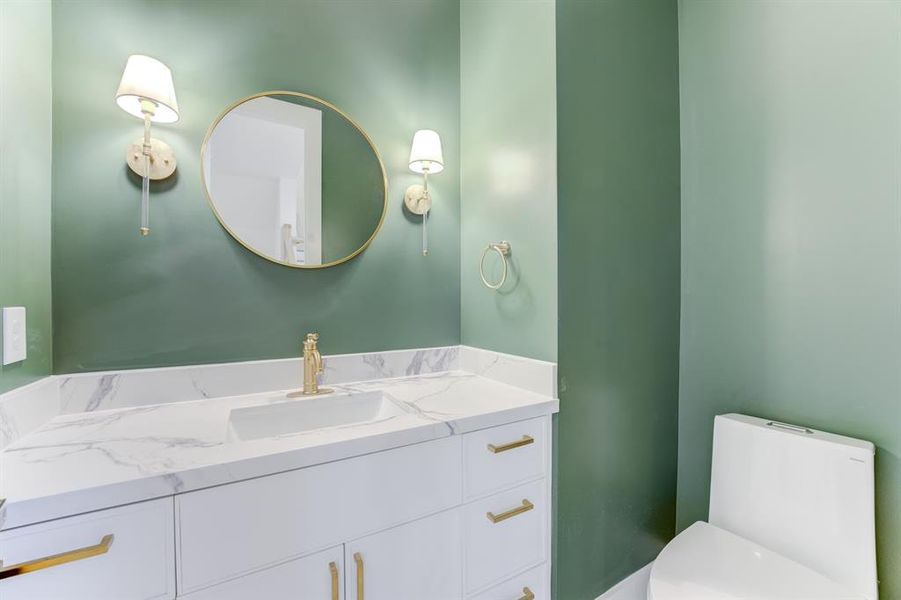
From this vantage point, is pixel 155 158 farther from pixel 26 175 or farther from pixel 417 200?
pixel 417 200

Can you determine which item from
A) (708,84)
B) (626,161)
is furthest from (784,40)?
(626,161)

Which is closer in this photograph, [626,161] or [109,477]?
[109,477]

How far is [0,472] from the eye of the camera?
2.32 feet

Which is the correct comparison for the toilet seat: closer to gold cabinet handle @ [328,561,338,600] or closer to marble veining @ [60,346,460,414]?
gold cabinet handle @ [328,561,338,600]

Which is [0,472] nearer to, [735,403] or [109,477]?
[109,477]

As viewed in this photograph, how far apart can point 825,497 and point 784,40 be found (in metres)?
1.61

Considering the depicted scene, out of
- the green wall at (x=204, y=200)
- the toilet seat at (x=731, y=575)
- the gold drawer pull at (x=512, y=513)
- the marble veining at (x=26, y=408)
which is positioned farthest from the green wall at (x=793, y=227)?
the marble veining at (x=26, y=408)

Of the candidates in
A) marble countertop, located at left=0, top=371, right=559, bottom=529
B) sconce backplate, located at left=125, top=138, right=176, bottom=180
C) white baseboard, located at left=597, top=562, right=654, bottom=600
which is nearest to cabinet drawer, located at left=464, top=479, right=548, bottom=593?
marble countertop, located at left=0, top=371, right=559, bottom=529

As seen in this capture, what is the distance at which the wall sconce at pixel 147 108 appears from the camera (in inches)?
39.7

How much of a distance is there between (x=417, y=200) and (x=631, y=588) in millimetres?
1836

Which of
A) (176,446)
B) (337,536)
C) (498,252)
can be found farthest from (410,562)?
(498,252)

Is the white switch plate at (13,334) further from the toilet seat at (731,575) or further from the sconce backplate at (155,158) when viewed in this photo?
the toilet seat at (731,575)

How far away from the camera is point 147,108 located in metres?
1.05

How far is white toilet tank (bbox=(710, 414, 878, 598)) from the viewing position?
1081mm
